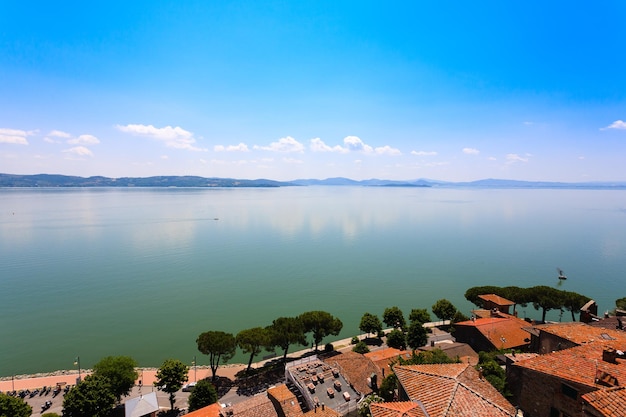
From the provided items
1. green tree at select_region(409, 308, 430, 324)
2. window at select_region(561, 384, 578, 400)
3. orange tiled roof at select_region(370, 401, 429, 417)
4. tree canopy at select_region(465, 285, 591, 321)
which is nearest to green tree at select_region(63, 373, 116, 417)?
orange tiled roof at select_region(370, 401, 429, 417)

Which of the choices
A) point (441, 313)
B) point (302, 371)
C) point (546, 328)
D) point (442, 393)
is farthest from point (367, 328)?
point (442, 393)

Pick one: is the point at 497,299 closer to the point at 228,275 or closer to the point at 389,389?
the point at 389,389

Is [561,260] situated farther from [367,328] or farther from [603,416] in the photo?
[603,416]

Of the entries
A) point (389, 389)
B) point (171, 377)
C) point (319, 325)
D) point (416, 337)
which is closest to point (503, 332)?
point (416, 337)

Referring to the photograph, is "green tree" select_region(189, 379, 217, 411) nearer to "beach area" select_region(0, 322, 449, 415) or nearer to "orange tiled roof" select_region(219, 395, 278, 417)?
"beach area" select_region(0, 322, 449, 415)

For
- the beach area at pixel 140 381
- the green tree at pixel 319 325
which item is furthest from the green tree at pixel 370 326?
the green tree at pixel 319 325

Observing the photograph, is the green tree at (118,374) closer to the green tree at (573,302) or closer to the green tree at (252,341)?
the green tree at (252,341)

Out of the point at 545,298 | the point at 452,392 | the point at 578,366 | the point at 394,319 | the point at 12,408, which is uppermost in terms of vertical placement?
the point at 578,366
